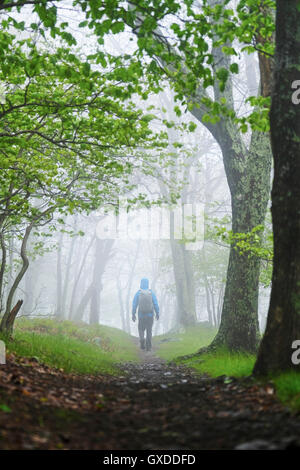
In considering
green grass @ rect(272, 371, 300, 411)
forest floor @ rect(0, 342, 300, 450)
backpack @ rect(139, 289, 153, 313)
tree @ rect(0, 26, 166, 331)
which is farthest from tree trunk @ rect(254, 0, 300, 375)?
backpack @ rect(139, 289, 153, 313)

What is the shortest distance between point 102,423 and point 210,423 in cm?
105

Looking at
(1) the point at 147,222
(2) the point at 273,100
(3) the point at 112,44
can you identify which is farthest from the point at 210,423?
(3) the point at 112,44

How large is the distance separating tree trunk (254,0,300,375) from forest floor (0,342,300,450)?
23.7 inches

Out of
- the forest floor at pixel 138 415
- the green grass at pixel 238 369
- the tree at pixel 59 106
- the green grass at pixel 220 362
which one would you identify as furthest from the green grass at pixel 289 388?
the tree at pixel 59 106

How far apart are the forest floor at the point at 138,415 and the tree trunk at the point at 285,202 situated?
23.7 inches

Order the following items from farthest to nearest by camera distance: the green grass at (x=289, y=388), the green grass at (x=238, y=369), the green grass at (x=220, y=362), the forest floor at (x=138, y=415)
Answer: the green grass at (x=220, y=362) < the green grass at (x=238, y=369) < the green grass at (x=289, y=388) < the forest floor at (x=138, y=415)

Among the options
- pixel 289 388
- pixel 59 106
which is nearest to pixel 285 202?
pixel 289 388

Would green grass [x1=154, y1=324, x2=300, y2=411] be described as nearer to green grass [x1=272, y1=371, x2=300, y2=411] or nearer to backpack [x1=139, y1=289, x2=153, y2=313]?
green grass [x1=272, y1=371, x2=300, y2=411]

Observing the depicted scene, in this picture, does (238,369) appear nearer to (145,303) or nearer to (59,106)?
(59,106)

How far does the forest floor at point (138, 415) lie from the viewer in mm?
3064

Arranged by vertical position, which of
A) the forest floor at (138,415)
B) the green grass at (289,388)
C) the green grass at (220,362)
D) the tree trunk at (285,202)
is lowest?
the green grass at (220,362)

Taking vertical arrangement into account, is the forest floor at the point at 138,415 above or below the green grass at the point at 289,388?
below

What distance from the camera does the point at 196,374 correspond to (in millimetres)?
7828

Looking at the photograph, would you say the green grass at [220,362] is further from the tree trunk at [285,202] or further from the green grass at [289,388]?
the green grass at [289,388]
